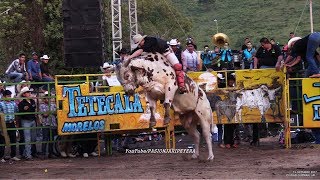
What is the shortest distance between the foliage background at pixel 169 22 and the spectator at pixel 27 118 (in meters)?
12.8

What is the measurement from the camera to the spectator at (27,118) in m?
18.4

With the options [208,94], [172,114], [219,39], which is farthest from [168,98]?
[219,39]

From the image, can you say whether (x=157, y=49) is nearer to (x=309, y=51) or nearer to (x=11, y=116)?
(x=309, y=51)

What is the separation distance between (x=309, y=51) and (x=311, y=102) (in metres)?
1.23

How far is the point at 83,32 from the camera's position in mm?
22781

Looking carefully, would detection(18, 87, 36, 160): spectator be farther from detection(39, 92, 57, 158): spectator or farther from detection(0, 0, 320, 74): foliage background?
detection(0, 0, 320, 74): foliage background

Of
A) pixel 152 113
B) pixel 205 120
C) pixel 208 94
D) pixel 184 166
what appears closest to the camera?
pixel 184 166

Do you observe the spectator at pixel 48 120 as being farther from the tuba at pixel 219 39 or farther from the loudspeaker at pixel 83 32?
the tuba at pixel 219 39

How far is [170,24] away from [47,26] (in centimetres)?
2716

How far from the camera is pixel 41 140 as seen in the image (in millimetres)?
18797

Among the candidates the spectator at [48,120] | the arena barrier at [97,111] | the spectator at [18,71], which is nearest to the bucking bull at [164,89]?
the arena barrier at [97,111]

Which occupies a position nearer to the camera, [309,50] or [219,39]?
[309,50]

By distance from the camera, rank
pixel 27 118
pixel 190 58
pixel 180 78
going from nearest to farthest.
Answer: pixel 180 78, pixel 27 118, pixel 190 58

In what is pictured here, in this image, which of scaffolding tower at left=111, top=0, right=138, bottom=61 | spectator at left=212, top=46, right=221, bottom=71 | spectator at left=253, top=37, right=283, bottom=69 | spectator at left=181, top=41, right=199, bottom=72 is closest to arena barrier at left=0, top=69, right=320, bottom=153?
spectator at left=253, top=37, right=283, bottom=69
